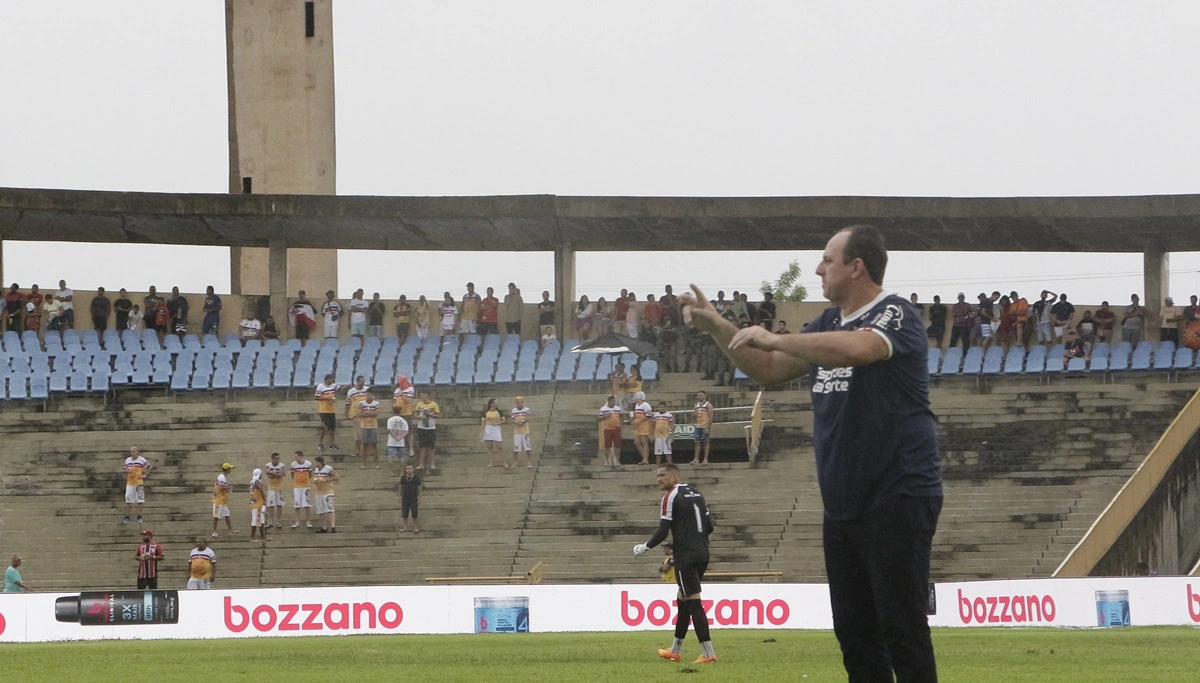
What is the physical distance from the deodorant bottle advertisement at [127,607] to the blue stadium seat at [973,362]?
64.0 ft

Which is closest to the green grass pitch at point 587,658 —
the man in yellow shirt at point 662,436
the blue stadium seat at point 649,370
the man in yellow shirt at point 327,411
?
the man in yellow shirt at point 662,436

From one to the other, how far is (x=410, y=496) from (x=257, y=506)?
275cm

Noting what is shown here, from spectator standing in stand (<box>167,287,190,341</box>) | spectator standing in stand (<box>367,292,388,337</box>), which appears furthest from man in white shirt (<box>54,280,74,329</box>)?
spectator standing in stand (<box>367,292,388,337</box>)

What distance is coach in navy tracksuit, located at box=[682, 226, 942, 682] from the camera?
5.88 m

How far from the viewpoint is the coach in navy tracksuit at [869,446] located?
5.88 meters

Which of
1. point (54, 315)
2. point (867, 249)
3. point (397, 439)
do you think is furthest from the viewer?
point (54, 315)

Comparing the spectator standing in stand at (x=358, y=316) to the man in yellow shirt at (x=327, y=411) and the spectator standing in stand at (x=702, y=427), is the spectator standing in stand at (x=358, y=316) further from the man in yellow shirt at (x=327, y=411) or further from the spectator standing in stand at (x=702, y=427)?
the spectator standing in stand at (x=702, y=427)

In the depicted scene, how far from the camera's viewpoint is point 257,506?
3030 centimetres

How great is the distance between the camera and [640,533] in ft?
99.2

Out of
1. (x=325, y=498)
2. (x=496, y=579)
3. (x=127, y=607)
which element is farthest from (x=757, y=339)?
(x=325, y=498)

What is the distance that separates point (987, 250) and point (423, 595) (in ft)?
76.3

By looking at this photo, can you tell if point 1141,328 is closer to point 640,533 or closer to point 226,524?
point 640,533

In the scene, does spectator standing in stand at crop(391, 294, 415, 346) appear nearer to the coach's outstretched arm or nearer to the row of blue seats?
the row of blue seats

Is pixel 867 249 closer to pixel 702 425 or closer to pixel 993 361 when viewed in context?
pixel 702 425
